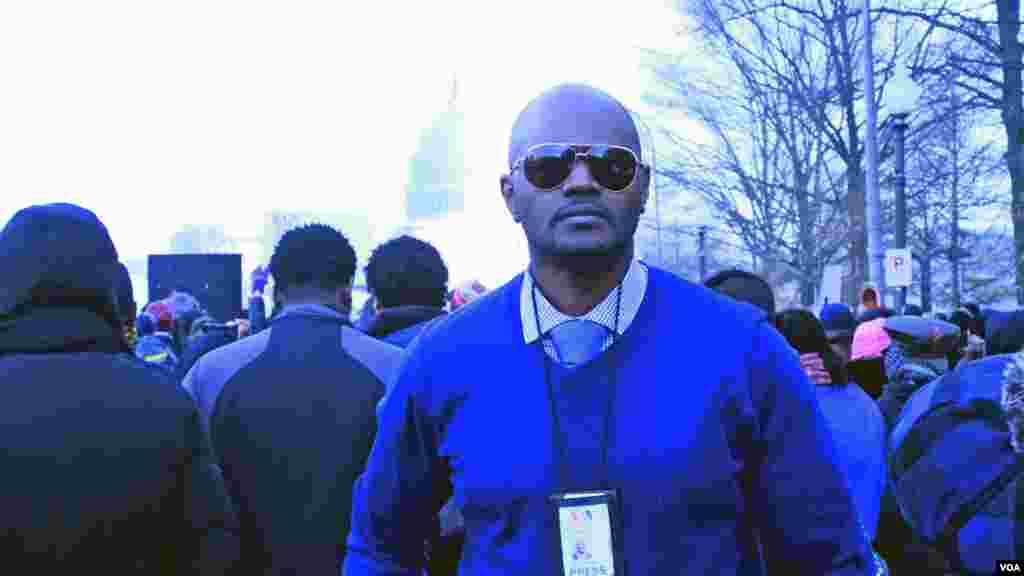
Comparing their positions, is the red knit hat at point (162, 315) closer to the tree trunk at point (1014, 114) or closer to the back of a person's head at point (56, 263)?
the back of a person's head at point (56, 263)

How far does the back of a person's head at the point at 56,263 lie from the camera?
323cm

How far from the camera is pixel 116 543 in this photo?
305cm

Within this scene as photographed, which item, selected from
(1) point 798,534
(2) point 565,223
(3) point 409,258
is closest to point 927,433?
(1) point 798,534

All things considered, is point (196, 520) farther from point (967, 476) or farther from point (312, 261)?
point (967, 476)

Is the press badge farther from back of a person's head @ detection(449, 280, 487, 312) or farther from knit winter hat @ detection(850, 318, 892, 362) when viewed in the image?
back of a person's head @ detection(449, 280, 487, 312)

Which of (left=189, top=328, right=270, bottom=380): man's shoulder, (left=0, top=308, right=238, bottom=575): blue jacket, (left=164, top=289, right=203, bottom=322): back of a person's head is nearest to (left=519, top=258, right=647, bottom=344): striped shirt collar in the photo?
(left=0, top=308, right=238, bottom=575): blue jacket

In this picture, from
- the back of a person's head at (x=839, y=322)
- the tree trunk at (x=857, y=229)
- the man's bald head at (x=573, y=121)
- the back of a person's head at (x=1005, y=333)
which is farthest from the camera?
the tree trunk at (x=857, y=229)

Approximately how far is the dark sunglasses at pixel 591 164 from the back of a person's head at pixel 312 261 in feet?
7.40

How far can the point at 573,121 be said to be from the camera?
95.7 inches

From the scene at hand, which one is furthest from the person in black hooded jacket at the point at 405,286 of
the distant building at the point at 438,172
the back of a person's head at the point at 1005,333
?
the distant building at the point at 438,172

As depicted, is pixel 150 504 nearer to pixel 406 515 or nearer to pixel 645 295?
pixel 406 515

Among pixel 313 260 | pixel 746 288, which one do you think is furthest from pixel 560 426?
pixel 746 288

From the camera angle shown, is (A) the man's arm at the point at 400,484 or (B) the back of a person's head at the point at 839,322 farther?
(B) the back of a person's head at the point at 839,322

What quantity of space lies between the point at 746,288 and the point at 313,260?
1.69 meters
